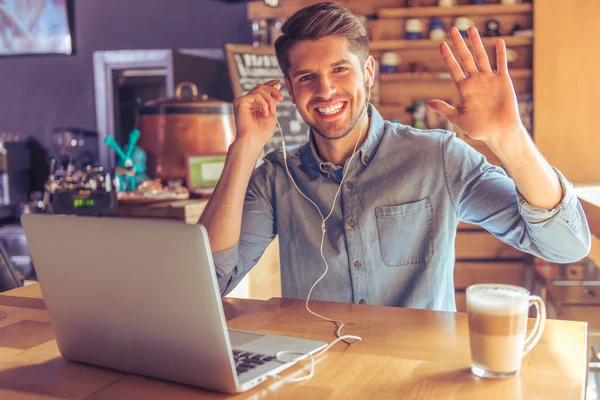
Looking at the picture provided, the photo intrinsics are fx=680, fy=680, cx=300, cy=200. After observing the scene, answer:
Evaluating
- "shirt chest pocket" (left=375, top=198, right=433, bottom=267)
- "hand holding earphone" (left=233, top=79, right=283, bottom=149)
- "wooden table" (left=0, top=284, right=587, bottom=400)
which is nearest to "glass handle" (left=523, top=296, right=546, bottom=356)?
"wooden table" (left=0, top=284, right=587, bottom=400)

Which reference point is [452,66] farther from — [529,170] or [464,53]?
[529,170]

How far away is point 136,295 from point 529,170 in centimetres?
75

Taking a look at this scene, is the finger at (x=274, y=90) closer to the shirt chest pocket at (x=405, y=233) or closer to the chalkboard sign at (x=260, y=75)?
the shirt chest pocket at (x=405, y=233)

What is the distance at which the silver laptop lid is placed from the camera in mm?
802

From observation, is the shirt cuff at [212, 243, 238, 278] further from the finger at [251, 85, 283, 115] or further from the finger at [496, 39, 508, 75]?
the finger at [496, 39, 508, 75]

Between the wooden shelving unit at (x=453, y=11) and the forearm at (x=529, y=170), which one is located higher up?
the wooden shelving unit at (x=453, y=11)

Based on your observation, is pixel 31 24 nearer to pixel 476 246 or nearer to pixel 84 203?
pixel 84 203

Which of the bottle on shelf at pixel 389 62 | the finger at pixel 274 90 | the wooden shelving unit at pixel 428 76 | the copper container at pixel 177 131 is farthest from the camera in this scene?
the bottle on shelf at pixel 389 62

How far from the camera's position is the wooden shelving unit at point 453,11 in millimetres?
3932

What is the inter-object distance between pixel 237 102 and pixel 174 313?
84 centimetres

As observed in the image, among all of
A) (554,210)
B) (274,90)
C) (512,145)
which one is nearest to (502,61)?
(512,145)

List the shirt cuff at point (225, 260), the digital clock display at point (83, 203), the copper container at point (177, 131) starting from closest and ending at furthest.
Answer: the shirt cuff at point (225, 260)
the digital clock display at point (83, 203)
the copper container at point (177, 131)

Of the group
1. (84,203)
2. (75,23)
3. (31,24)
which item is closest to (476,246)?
(84,203)

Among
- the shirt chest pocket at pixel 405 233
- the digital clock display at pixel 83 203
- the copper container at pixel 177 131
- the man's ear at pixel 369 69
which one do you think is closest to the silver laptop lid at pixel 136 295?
the shirt chest pocket at pixel 405 233
